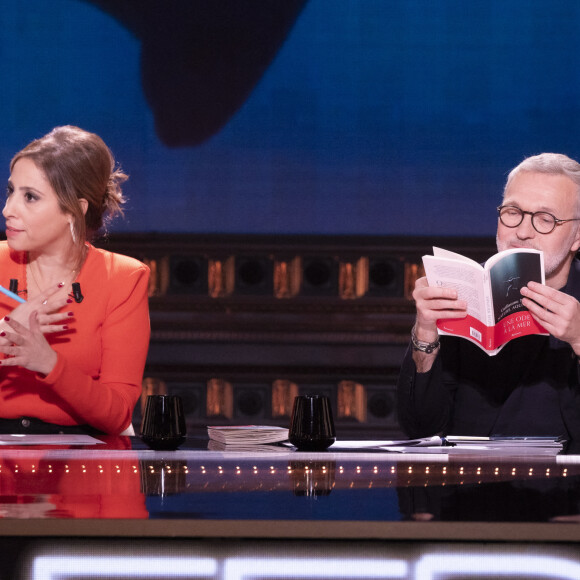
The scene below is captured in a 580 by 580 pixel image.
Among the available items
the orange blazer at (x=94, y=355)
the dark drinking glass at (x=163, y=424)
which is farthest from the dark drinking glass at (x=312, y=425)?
the orange blazer at (x=94, y=355)

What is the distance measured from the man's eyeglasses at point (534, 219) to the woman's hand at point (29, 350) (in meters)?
0.98

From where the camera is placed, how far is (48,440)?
4.99 feet

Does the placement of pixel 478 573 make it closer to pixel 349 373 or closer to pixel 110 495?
pixel 110 495

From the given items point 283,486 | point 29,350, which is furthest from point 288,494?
point 29,350

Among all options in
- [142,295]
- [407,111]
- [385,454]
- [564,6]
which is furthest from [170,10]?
[385,454]

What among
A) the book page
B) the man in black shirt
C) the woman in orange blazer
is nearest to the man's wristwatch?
the man in black shirt

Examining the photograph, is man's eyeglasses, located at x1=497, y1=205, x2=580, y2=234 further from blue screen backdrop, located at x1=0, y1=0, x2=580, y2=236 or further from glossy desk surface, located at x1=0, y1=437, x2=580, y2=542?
blue screen backdrop, located at x1=0, y1=0, x2=580, y2=236

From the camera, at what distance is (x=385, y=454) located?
1347 millimetres

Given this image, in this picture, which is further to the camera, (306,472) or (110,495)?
(306,472)

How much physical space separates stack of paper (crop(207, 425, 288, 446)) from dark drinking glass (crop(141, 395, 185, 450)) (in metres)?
0.10

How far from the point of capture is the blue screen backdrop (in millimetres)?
3549

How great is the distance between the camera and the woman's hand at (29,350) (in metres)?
1.67

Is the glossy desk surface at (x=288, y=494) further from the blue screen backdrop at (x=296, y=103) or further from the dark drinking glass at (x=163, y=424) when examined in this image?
the blue screen backdrop at (x=296, y=103)

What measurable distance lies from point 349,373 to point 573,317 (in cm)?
203
